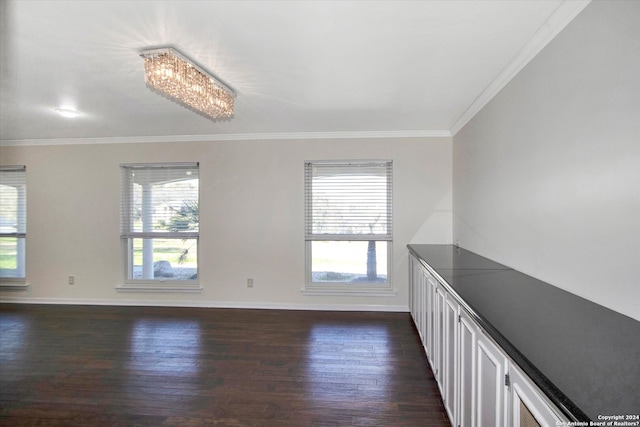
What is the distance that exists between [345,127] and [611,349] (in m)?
3.26

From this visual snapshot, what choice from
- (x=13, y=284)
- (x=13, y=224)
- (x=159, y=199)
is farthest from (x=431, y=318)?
(x=13, y=224)

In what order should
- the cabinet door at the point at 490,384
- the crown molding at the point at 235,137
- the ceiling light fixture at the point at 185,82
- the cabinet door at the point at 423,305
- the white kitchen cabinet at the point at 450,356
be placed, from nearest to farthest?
the cabinet door at the point at 490,384 < the white kitchen cabinet at the point at 450,356 < the ceiling light fixture at the point at 185,82 < the cabinet door at the point at 423,305 < the crown molding at the point at 235,137

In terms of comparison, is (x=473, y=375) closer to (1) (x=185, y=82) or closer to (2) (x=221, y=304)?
(1) (x=185, y=82)

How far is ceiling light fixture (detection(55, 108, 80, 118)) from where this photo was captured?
3.15 metres

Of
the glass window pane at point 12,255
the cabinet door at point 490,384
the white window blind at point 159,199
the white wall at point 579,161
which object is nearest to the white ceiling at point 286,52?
the white wall at point 579,161

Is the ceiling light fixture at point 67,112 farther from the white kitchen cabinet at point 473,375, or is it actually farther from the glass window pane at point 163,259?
the white kitchen cabinet at point 473,375

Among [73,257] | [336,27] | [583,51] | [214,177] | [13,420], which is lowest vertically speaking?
[13,420]

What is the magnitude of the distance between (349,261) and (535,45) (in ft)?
10.0

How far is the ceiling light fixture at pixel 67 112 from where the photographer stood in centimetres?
315

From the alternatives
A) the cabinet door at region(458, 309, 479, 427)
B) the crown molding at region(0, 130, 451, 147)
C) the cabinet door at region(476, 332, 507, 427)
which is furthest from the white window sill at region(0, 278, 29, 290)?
the cabinet door at region(476, 332, 507, 427)

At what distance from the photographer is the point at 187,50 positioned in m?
1.96

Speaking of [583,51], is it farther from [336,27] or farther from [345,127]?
[345,127]

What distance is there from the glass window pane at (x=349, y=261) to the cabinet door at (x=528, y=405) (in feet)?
10.1

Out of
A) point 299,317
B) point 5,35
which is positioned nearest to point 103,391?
point 299,317
